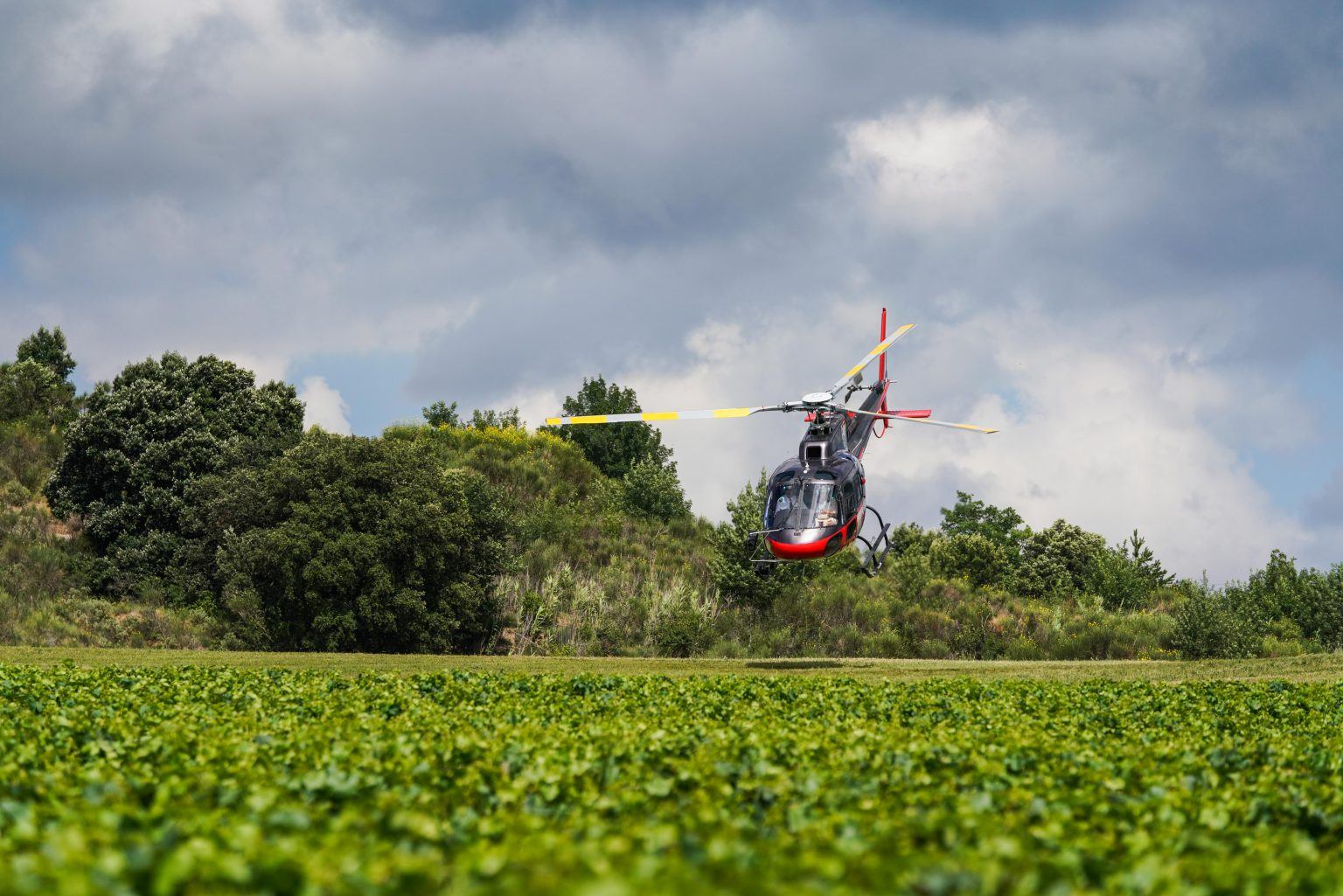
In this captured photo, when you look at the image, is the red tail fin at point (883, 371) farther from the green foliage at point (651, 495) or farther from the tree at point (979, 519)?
the tree at point (979, 519)

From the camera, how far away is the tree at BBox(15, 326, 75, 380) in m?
82.2

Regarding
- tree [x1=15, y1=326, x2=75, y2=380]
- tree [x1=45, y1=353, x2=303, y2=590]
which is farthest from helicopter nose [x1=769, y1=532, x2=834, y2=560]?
tree [x1=15, y1=326, x2=75, y2=380]

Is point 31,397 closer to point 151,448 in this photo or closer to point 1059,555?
point 151,448

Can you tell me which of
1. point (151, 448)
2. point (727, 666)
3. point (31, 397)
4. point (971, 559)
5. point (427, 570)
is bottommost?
point (727, 666)

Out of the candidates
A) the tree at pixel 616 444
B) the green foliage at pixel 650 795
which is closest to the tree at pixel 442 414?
the tree at pixel 616 444

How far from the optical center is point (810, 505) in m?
27.1

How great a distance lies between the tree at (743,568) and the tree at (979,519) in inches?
1850

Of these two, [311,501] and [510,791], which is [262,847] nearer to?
[510,791]

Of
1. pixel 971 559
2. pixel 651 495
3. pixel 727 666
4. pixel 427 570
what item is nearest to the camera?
pixel 727 666

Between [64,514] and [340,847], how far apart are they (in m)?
51.1

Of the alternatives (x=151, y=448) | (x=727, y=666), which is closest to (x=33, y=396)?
(x=151, y=448)

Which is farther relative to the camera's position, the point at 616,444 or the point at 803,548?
the point at 616,444

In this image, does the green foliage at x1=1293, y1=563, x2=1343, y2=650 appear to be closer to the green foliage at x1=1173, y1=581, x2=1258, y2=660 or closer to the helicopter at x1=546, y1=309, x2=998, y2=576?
the green foliage at x1=1173, y1=581, x2=1258, y2=660

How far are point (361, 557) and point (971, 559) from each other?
37473 mm
